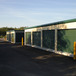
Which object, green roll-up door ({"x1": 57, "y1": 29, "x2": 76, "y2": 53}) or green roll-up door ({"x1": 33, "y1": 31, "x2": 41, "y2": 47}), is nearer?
green roll-up door ({"x1": 57, "y1": 29, "x2": 76, "y2": 53})

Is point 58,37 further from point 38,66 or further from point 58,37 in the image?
point 38,66

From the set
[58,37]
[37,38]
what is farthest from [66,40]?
[37,38]

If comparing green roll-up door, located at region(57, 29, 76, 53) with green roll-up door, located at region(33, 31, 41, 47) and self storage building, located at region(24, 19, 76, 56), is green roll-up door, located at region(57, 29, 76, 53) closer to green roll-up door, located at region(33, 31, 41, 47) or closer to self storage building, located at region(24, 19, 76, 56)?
self storage building, located at region(24, 19, 76, 56)

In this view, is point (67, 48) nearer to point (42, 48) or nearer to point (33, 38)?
point (42, 48)

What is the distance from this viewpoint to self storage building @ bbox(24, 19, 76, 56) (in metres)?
12.8

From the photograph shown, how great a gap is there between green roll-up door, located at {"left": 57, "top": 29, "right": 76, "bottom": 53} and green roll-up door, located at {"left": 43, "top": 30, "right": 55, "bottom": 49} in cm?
142

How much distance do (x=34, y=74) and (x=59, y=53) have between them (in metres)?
7.75

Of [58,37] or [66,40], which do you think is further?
[58,37]

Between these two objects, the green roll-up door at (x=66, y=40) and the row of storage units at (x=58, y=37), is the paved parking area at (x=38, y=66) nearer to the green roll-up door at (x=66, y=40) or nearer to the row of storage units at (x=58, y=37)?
the green roll-up door at (x=66, y=40)

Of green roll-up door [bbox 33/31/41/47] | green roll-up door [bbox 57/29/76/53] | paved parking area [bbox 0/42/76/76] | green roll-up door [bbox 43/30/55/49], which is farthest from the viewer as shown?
green roll-up door [bbox 33/31/41/47]

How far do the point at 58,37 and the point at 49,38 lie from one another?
7.24 ft

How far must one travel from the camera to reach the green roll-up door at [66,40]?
12.7 meters

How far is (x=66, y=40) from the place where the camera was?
13555mm

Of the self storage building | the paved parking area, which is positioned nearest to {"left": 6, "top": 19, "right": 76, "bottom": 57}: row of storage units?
the self storage building
